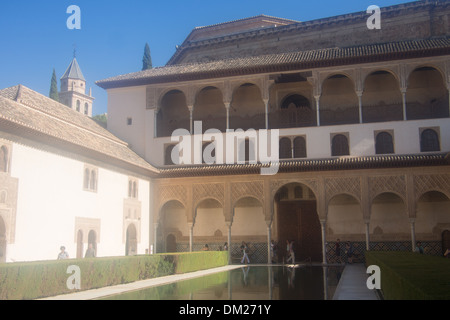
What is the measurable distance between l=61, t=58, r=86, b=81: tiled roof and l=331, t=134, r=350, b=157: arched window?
2127 inches

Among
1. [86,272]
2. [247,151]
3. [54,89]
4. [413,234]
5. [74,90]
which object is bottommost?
[86,272]

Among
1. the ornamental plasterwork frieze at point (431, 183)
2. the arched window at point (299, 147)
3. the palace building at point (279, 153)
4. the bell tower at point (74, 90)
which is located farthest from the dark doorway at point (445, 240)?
the bell tower at point (74, 90)

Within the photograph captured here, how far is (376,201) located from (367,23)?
12.7 metres

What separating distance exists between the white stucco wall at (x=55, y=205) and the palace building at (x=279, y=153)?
9 centimetres

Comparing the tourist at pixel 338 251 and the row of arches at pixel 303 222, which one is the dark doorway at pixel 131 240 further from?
the tourist at pixel 338 251

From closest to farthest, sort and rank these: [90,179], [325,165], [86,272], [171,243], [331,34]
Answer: [86,272]
[90,179]
[325,165]
[171,243]
[331,34]

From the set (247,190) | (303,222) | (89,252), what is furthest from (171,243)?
(89,252)

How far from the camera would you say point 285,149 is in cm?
2488

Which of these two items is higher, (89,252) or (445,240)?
(445,240)

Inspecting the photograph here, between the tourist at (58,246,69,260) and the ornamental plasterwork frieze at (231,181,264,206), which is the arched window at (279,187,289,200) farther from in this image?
the tourist at (58,246,69,260)

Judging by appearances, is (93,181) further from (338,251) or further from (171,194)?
(338,251)

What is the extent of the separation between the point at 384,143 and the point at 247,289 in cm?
1261

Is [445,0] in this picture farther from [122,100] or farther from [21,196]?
[21,196]

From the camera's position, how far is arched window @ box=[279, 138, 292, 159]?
81.2 ft
